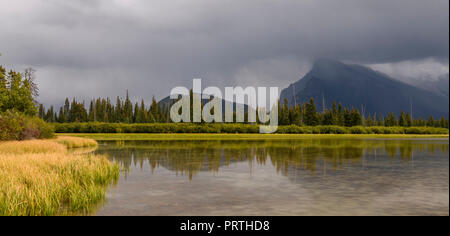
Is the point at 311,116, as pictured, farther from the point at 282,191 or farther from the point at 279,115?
the point at 282,191

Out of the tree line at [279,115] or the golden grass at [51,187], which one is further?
the tree line at [279,115]

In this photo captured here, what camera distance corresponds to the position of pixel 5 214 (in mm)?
9688

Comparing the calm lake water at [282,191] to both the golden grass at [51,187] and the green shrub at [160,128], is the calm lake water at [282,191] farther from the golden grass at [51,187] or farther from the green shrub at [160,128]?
the green shrub at [160,128]

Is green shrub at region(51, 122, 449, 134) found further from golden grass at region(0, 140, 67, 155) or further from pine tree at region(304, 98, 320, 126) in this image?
golden grass at region(0, 140, 67, 155)

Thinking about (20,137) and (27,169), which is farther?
(20,137)

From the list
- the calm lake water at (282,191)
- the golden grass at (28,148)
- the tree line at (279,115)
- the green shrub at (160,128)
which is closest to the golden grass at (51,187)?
the calm lake water at (282,191)

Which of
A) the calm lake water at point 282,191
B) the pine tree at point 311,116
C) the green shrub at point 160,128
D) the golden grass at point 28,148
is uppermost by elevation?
the pine tree at point 311,116

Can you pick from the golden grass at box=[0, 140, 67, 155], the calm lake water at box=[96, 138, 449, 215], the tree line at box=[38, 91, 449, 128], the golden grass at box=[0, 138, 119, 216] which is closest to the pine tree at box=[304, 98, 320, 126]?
the tree line at box=[38, 91, 449, 128]

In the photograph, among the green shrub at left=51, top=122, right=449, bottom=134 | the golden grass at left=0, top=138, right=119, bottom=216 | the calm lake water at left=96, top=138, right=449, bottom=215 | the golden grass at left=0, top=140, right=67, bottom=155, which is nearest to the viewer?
the golden grass at left=0, top=138, right=119, bottom=216

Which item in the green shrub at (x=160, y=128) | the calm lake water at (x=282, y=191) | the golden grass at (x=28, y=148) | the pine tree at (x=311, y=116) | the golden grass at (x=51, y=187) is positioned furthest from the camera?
the pine tree at (x=311, y=116)

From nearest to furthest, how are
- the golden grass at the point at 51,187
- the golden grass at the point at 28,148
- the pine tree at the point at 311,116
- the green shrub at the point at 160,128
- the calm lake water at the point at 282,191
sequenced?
the golden grass at the point at 51,187, the calm lake water at the point at 282,191, the golden grass at the point at 28,148, the green shrub at the point at 160,128, the pine tree at the point at 311,116
